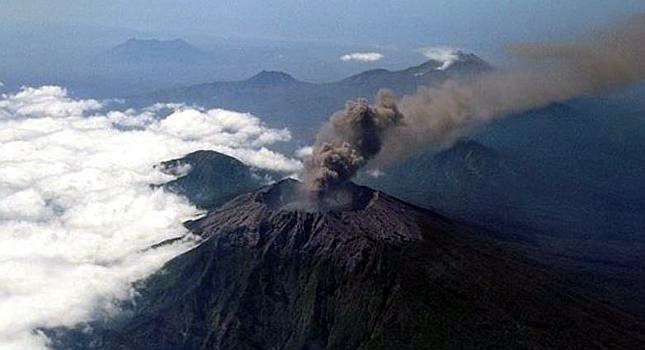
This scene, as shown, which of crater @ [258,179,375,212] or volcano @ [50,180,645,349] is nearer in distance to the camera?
volcano @ [50,180,645,349]

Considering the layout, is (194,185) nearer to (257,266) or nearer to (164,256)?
(164,256)

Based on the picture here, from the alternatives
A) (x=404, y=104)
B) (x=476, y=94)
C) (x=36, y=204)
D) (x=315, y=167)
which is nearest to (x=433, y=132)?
(x=404, y=104)

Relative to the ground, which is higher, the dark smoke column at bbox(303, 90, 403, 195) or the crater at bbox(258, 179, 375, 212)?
the dark smoke column at bbox(303, 90, 403, 195)

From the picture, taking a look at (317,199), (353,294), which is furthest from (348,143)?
(353,294)

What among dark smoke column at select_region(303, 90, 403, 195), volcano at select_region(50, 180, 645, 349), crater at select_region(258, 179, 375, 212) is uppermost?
dark smoke column at select_region(303, 90, 403, 195)

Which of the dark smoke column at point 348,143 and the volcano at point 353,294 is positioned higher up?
the dark smoke column at point 348,143
